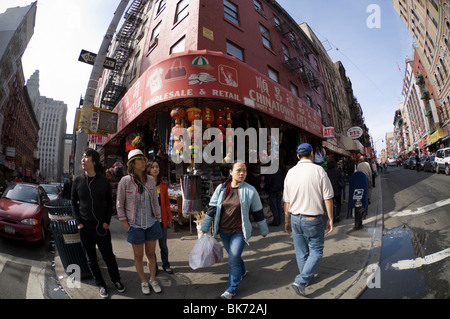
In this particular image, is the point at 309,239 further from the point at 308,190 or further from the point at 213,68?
the point at 213,68

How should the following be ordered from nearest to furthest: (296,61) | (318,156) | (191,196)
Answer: (191,196)
(318,156)
(296,61)

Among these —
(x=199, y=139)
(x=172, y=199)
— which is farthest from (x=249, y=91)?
(x=172, y=199)

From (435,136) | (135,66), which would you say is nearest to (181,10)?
(135,66)

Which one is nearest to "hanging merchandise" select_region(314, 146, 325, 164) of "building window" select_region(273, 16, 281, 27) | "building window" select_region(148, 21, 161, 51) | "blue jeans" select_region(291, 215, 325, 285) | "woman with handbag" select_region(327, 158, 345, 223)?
"woman with handbag" select_region(327, 158, 345, 223)

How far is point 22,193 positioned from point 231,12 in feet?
37.1

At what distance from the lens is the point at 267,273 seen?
342 centimetres

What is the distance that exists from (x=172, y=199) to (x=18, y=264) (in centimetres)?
358

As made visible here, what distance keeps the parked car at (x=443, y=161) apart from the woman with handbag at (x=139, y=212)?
69.4ft

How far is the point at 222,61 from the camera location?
6.17 meters

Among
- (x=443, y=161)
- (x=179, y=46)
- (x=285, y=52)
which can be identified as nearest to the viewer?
(x=179, y=46)

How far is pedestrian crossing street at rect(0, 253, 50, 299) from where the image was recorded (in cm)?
303

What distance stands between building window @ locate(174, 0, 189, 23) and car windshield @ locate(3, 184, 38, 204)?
29.6ft

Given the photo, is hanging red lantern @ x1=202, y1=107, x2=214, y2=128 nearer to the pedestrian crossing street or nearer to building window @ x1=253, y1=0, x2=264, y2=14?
the pedestrian crossing street
